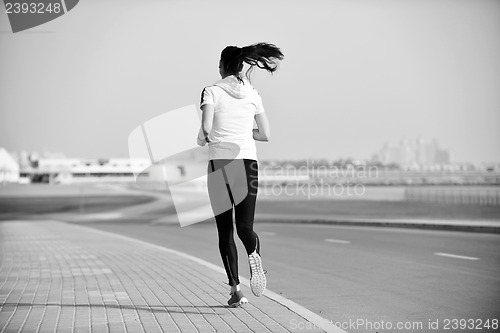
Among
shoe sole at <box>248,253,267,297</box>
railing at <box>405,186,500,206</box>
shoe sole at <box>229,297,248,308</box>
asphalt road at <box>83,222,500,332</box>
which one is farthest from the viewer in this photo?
railing at <box>405,186,500,206</box>

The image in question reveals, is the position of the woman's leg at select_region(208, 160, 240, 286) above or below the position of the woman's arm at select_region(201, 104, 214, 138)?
below

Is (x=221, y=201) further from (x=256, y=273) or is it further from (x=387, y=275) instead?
(x=387, y=275)

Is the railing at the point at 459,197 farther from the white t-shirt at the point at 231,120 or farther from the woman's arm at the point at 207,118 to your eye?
the woman's arm at the point at 207,118

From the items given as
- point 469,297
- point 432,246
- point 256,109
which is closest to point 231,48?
point 256,109

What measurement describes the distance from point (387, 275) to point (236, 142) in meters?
4.64

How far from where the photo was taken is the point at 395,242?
17281 millimetres

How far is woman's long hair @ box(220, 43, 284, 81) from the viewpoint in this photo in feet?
23.1

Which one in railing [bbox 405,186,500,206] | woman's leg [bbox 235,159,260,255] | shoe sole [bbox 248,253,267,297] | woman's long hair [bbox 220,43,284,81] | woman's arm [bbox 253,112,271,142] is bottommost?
railing [bbox 405,186,500,206]

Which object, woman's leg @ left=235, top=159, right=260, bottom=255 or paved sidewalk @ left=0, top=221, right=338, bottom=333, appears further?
woman's leg @ left=235, top=159, right=260, bottom=255

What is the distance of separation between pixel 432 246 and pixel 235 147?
9.72m

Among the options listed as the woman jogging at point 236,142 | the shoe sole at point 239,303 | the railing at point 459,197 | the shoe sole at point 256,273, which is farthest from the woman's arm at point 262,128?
the railing at point 459,197

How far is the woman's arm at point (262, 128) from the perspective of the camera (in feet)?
23.7

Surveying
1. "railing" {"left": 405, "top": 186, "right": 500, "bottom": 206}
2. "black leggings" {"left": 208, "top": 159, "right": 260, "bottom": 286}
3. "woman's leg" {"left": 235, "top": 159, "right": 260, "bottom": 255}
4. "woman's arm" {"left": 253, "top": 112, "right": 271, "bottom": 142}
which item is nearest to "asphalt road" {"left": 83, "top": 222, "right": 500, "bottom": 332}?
"woman's leg" {"left": 235, "top": 159, "right": 260, "bottom": 255}

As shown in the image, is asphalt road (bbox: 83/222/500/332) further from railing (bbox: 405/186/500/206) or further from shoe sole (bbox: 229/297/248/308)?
railing (bbox: 405/186/500/206)
